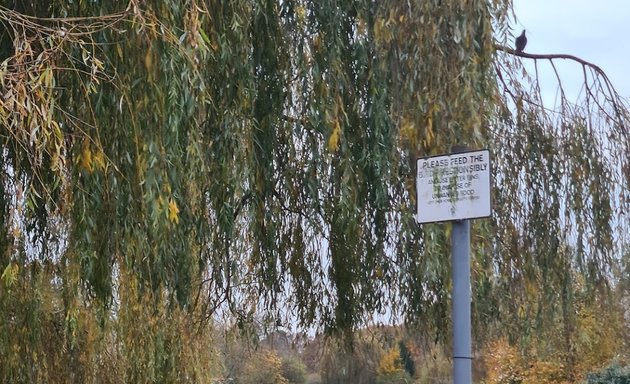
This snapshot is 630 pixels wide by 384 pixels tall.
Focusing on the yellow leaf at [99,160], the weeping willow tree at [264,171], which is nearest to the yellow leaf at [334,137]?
the weeping willow tree at [264,171]

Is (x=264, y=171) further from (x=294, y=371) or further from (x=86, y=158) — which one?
(x=294, y=371)

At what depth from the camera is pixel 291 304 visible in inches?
259

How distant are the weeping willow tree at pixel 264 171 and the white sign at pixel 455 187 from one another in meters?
1.28

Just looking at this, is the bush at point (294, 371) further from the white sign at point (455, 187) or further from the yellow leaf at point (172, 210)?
the white sign at point (455, 187)

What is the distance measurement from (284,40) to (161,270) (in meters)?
1.53

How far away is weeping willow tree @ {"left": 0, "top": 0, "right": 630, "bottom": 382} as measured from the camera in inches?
176

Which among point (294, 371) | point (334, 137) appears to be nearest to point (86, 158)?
point (334, 137)

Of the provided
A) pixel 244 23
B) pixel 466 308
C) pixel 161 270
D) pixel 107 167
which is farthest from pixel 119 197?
pixel 466 308

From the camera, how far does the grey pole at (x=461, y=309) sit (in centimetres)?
338

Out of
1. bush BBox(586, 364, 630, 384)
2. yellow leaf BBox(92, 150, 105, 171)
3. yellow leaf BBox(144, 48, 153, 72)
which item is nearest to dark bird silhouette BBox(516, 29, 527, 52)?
yellow leaf BBox(144, 48, 153, 72)

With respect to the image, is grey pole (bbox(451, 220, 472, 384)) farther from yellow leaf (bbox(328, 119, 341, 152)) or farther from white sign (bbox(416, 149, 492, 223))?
yellow leaf (bbox(328, 119, 341, 152))

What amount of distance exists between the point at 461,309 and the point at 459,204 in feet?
1.17

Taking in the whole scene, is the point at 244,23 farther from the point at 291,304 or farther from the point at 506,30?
the point at 291,304

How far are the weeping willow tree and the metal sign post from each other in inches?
50.9
